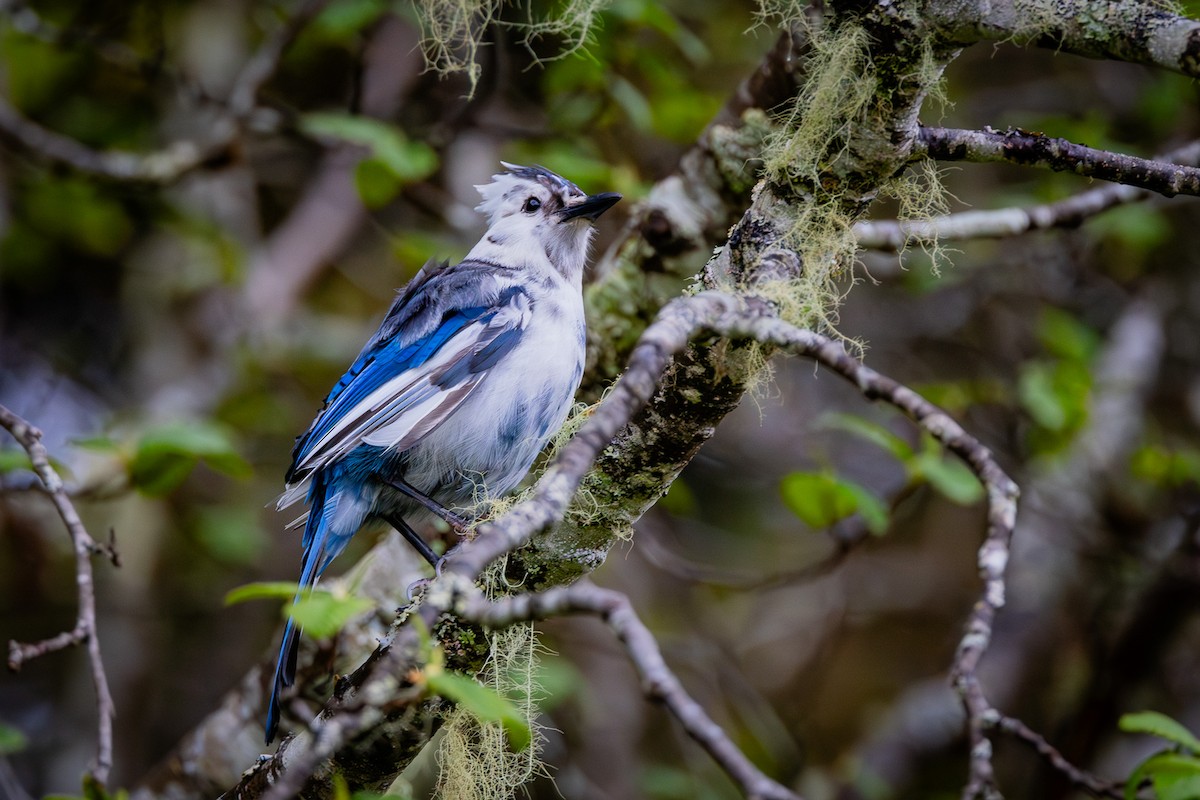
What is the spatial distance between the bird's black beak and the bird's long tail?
1.22m

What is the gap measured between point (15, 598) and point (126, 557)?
0.83m

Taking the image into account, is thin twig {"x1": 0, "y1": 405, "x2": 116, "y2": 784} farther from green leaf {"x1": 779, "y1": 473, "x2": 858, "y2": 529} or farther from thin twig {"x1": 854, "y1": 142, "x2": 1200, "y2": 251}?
thin twig {"x1": 854, "y1": 142, "x2": 1200, "y2": 251}

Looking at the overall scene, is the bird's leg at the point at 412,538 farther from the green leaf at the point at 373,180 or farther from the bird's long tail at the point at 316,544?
the green leaf at the point at 373,180

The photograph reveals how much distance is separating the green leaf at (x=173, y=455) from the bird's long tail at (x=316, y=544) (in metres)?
0.27

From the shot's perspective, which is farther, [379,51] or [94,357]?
[94,357]

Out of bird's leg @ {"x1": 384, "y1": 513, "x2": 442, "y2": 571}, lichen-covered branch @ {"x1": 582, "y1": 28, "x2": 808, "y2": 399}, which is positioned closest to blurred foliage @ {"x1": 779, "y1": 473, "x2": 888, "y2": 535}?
lichen-covered branch @ {"x1": 582, "y1": 28, "x2": 808, "y2": 399}

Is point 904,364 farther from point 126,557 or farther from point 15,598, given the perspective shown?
point 15,598

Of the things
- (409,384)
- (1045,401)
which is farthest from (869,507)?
(409,384)

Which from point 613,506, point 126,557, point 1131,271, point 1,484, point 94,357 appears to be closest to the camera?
point 613,506

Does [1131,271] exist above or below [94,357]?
above

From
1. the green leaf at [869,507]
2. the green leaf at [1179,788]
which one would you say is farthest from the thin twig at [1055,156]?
the green leaf at [869,507]

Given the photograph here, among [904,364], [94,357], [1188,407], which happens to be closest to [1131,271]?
[1188,407]

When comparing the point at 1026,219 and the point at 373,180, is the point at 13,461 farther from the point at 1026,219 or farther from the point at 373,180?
the point at 1026,219

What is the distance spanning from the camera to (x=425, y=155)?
3.41 meters
